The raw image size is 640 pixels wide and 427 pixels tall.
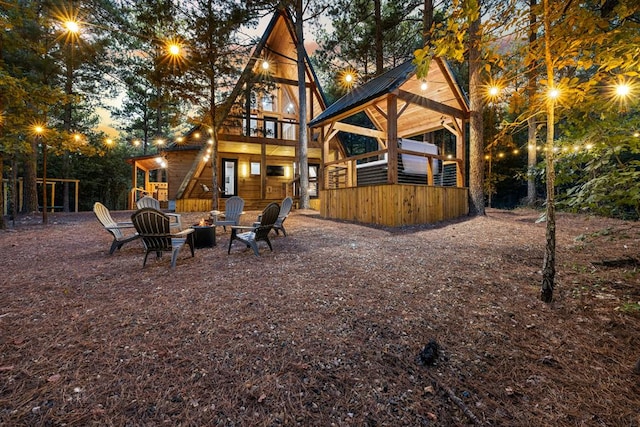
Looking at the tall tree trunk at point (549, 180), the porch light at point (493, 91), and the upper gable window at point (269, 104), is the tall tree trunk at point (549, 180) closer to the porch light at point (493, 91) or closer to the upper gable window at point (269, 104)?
the porch light at point (493, 91)

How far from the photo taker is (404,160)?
9.11 m

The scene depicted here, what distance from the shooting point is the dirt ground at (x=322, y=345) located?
153 centimetres

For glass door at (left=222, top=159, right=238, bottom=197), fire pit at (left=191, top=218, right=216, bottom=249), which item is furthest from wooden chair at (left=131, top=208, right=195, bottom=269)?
glass door at (left=222, top=159, right=238, bottom=197)

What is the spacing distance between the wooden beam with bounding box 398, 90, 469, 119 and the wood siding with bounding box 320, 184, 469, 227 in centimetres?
260

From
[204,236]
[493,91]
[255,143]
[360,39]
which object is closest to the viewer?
[493,91]

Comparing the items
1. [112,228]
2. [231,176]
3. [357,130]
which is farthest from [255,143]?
[112,228]

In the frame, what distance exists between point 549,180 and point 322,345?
276 cm

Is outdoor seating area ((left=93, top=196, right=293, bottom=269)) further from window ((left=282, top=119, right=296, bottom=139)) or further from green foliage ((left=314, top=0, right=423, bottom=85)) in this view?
green foliage ((left=314, top=0, right=423, bottom=85))

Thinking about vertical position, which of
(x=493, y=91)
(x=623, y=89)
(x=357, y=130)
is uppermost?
(x=357, y=130)

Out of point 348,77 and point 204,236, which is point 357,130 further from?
point 204,236

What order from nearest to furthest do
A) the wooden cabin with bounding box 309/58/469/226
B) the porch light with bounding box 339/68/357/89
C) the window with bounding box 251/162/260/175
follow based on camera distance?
the wooden cabin with bounding box 309/58/469/226, the porch light with bounding box 339/68/357/89, the window with bounding box 251/162/260/175

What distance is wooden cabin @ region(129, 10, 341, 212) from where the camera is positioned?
1320 centimetres

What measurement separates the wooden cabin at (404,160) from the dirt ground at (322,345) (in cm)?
413

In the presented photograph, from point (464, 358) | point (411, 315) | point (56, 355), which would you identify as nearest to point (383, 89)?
point (411, 315)
